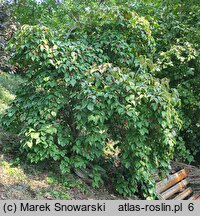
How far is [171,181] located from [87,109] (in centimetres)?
208

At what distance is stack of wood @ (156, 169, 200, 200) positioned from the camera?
12.8ft

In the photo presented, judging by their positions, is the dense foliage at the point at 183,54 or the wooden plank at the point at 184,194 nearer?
the wooden plank at the point at 184,194

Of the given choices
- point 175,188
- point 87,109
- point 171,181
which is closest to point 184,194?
point 175,188

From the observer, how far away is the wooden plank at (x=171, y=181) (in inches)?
155

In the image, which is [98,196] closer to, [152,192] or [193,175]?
[152,192]

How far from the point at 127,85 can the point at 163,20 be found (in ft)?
10.2

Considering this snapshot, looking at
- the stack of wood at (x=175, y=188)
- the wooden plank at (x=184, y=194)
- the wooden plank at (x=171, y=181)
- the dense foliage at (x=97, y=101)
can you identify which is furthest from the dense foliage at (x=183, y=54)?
the dense foliage at (x=97, y=101)

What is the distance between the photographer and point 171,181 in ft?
13.7

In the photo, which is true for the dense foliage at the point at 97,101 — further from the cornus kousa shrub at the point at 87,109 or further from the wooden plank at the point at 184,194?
the wooden plank at the point at 184,194

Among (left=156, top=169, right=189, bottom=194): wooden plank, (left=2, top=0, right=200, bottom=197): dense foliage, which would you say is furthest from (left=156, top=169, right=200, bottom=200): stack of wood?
(left=2, top=0, right=200, bottom=197): dense foliage

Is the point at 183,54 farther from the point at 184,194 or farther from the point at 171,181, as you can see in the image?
the point at 184,194

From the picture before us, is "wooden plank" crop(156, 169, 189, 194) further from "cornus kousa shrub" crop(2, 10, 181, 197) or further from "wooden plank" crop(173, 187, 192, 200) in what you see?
"cornus kousa shrub" crop(2, 10, 181, 197)

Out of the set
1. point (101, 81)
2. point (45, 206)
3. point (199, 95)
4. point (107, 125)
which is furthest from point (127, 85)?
point (199, 95)

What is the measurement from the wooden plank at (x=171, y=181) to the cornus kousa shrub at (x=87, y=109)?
461 mm
